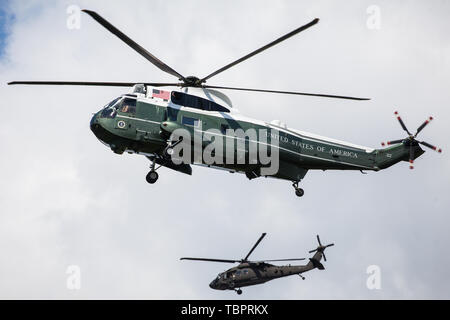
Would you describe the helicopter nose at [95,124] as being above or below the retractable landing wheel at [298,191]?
above

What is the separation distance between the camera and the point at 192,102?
→ 1262 inches

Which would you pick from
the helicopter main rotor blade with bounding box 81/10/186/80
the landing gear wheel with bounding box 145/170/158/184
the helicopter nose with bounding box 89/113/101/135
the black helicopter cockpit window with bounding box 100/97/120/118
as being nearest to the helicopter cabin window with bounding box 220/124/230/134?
the helicopter main rotor blade with bounding box 81/10/186/80

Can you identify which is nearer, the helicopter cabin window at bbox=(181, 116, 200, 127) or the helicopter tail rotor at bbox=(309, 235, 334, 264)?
the helicopter cabin window at bbox=(181, 116, 200, 127)

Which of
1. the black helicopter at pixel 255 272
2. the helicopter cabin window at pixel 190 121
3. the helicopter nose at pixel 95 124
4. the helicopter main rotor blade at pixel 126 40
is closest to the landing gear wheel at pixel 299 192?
the helicopter cabin window at pixel 190 121

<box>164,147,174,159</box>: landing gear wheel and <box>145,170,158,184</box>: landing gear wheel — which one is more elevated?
<box>164,147,174,159</box>: landing gear wheel

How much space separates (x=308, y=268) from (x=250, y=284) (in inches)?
209

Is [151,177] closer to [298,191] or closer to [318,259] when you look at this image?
[298,191]

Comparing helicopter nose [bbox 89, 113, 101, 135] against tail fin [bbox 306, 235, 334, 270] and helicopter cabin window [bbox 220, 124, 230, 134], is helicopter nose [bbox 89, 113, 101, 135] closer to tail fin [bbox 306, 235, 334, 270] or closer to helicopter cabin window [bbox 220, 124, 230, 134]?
helicopter cabin window [bbox 220, 124, 230, 134]

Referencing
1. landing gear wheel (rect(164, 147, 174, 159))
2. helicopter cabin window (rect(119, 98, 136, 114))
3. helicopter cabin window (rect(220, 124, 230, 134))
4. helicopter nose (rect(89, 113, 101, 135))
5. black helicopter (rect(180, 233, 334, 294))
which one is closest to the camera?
helicopter nose (rect(89, 113, 101, 135))

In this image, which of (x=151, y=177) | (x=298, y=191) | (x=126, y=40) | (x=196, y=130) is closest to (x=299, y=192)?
(x=298, y=191)

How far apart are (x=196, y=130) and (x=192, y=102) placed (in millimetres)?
1689

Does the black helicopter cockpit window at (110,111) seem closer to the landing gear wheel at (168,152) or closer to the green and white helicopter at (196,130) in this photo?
the green and white helicopter at (196,130)

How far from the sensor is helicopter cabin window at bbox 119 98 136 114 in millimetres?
30859

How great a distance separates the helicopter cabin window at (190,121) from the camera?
103ft
